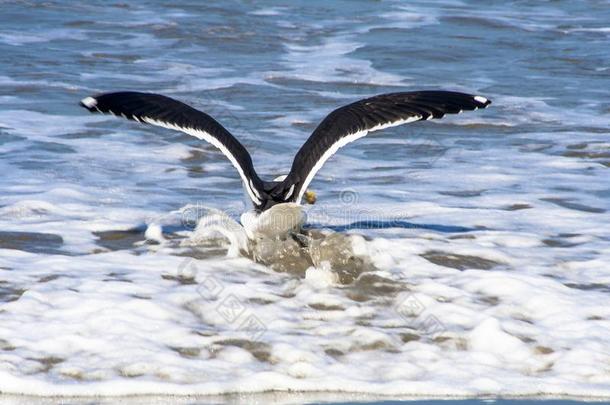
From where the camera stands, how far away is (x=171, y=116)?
786 centimetres

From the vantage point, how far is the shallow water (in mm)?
5812

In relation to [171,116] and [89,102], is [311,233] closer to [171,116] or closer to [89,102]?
[171,116]

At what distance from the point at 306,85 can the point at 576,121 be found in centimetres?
352

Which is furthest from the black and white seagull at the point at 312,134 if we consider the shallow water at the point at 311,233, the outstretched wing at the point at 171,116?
the shallow water at the point at 311,233

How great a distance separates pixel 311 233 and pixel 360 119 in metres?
0.85

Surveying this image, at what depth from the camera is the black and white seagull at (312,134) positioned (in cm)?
757

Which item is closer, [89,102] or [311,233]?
[89,102]

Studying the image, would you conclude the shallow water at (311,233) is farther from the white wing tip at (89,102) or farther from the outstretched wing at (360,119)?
the white wing tip at (89,102)

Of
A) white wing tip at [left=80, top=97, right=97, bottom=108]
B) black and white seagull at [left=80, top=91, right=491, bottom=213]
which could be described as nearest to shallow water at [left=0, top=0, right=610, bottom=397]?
black and white seagull at [left=80, top=91, right=491, bottom=213]

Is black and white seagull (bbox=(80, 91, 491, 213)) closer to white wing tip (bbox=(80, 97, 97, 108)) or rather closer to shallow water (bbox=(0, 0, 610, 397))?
white wing tip (bbox=(80, 97, 97, 108))

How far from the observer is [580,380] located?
573 cm

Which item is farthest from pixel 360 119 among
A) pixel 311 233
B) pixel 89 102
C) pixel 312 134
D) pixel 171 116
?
pixel 89 102

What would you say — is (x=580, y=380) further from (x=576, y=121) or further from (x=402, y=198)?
(x=576, y=121)

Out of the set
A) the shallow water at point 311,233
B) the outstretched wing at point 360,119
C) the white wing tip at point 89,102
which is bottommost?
the shallow water at point 311,233
